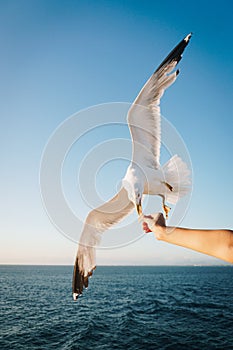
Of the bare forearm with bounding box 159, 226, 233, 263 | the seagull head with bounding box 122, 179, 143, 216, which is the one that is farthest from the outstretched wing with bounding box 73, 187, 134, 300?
the bare forearm with bounding box 159, 226, 233, 263

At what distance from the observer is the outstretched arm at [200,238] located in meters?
1.76

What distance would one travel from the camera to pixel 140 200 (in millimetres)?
5480

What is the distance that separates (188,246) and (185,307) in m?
44.7

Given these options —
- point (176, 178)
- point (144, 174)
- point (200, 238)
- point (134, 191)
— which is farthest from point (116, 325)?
point (200, 238)

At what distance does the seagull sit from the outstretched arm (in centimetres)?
329

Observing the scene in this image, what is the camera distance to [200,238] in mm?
1870

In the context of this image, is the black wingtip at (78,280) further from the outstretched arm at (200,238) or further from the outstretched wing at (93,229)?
the outstretched arm at (200,238)

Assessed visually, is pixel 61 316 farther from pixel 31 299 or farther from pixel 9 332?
pixel 31 299

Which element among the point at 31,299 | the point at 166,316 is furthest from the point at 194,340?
the point at 31,299

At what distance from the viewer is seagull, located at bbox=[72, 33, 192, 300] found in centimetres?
595

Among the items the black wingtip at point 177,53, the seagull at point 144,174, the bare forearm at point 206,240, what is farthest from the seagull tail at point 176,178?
the bare forearm at point 206,240

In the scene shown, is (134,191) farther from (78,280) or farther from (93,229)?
(78,280)

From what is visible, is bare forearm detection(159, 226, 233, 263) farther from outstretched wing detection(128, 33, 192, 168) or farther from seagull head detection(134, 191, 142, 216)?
outstretched wing detection(128, 33, 192, 168)

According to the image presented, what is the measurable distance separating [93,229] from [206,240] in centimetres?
489
